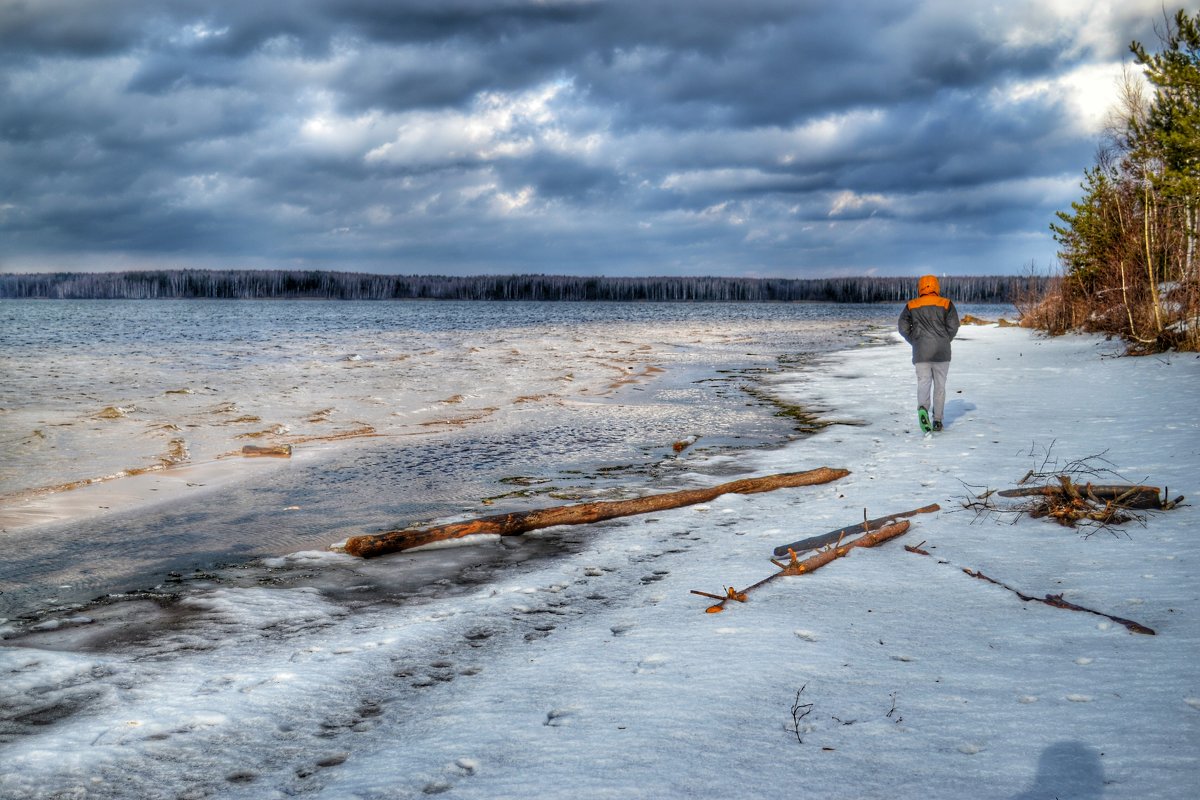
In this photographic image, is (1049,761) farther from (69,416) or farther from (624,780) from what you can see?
(69,416)

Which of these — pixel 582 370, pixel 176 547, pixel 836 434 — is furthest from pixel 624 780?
pixel 582 370

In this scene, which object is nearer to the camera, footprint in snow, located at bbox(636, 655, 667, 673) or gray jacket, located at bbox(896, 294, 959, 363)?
Answer: footprint in snow, located at bbox(636, 655, 667, 673)

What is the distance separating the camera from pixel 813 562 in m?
4.94

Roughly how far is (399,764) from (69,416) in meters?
14.2

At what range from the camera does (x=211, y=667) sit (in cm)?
389

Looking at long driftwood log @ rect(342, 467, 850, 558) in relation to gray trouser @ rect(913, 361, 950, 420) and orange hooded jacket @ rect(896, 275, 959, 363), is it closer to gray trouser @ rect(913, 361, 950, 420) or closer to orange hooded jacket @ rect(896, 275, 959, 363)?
gray trouser @ rect(913, 361, 950, 420)

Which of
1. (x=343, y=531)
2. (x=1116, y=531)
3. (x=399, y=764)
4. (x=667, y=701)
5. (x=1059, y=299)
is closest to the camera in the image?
(x=399, y=764)

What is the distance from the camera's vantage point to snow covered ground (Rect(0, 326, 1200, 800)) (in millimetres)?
2738

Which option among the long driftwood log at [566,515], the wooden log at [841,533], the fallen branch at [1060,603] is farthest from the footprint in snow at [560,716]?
the long driftwood log at [566,515]

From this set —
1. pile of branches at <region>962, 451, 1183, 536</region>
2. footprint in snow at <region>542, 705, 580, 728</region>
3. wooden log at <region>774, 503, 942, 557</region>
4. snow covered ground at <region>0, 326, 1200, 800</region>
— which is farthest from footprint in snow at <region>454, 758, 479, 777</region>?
pile of branches at <region>962, 451, 1183, 536</region>

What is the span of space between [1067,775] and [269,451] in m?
9.90

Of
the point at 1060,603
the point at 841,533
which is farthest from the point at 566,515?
the point at 1060,603

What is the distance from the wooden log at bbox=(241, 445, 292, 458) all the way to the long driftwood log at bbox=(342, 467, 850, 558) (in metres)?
4.72

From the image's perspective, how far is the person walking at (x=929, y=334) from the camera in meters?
10.3
